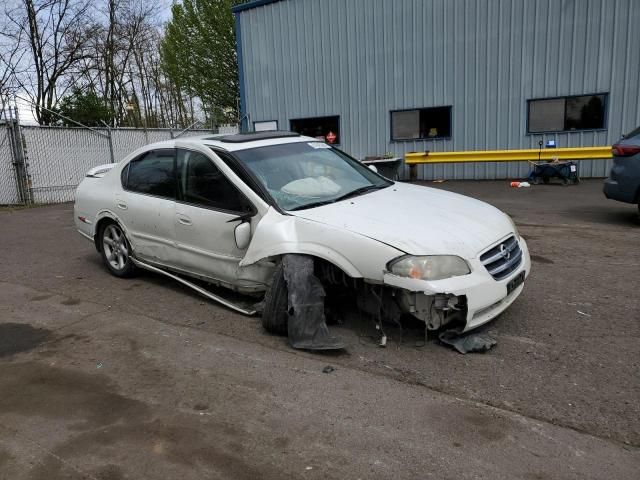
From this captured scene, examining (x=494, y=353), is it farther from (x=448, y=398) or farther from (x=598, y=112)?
(x=598, y=112)

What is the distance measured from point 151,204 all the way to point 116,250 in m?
1.07

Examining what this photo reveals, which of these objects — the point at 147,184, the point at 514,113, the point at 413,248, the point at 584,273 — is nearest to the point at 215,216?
the point at 147,184

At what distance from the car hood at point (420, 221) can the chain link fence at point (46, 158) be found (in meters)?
13.2

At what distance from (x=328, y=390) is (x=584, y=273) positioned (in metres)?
3.56

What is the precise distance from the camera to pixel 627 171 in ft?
25.0

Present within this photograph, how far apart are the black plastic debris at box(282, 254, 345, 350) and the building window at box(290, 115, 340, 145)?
568 inches

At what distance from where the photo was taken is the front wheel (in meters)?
5.89

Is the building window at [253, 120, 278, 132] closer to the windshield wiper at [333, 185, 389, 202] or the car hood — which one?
the windshield wiper at [333, 185, 389, 202]

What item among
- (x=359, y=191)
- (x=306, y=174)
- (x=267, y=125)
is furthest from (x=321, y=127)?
(x=359, y=191)

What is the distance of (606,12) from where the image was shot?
1377 cm

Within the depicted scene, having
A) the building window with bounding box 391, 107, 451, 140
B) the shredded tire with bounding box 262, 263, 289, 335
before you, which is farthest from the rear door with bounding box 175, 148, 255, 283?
the building window with bounding box 391, 107, 451, 140

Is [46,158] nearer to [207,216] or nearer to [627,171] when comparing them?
[207,216]

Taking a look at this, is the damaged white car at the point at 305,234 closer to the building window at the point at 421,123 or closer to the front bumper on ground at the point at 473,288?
the front bumper on ground at the point at 473,288

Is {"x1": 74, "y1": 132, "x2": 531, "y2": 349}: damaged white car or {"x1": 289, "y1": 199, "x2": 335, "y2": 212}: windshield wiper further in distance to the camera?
{"x1": 289, "y1": 199, "x2": 335, "y2": 212}: windshield wiper
